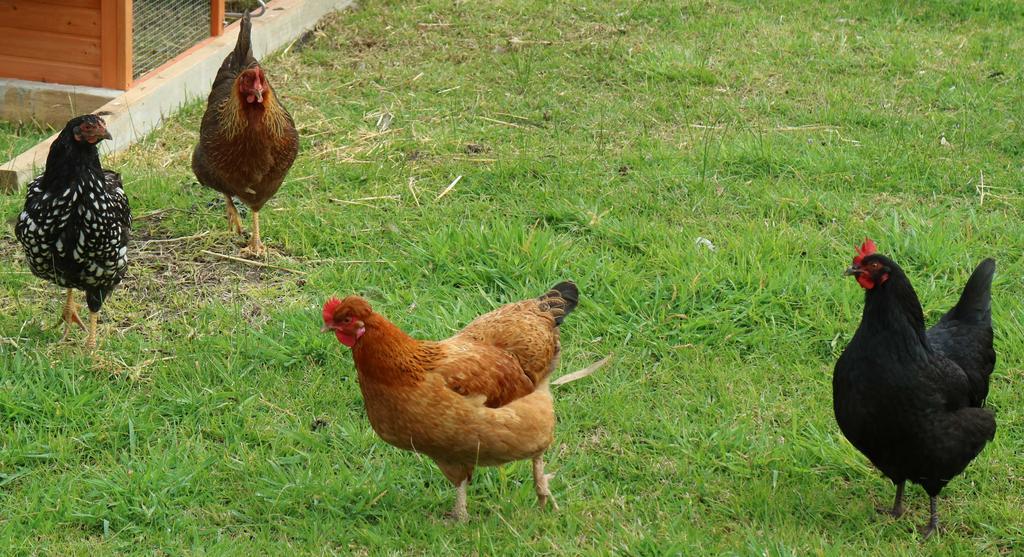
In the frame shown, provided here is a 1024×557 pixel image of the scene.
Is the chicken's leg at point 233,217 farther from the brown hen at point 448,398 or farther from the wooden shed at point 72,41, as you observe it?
the brown hen at point 448,398

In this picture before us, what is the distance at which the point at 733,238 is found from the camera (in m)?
5.50

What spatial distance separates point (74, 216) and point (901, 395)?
3.37 m

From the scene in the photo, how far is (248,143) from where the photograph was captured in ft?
18.0

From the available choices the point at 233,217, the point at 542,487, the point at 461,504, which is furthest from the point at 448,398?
the point at 233,217

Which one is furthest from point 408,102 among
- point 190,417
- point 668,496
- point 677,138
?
point 668,496

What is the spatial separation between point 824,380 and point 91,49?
17.5 ft

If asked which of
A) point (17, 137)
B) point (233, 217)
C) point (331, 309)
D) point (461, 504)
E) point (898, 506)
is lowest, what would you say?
point (17, 137)

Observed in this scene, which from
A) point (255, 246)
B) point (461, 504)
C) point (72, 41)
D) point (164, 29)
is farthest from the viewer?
point (164, 29)

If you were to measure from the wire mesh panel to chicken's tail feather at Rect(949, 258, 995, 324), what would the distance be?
5709 millimetres

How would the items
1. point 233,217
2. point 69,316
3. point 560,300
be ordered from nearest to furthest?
point 560,300, point 69,316, point 233,217

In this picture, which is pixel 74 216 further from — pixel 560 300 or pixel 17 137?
pixel 17 137

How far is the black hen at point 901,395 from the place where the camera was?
143 inches

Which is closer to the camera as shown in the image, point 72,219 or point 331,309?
point 331,309

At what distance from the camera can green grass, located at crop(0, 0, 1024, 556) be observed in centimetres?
383
